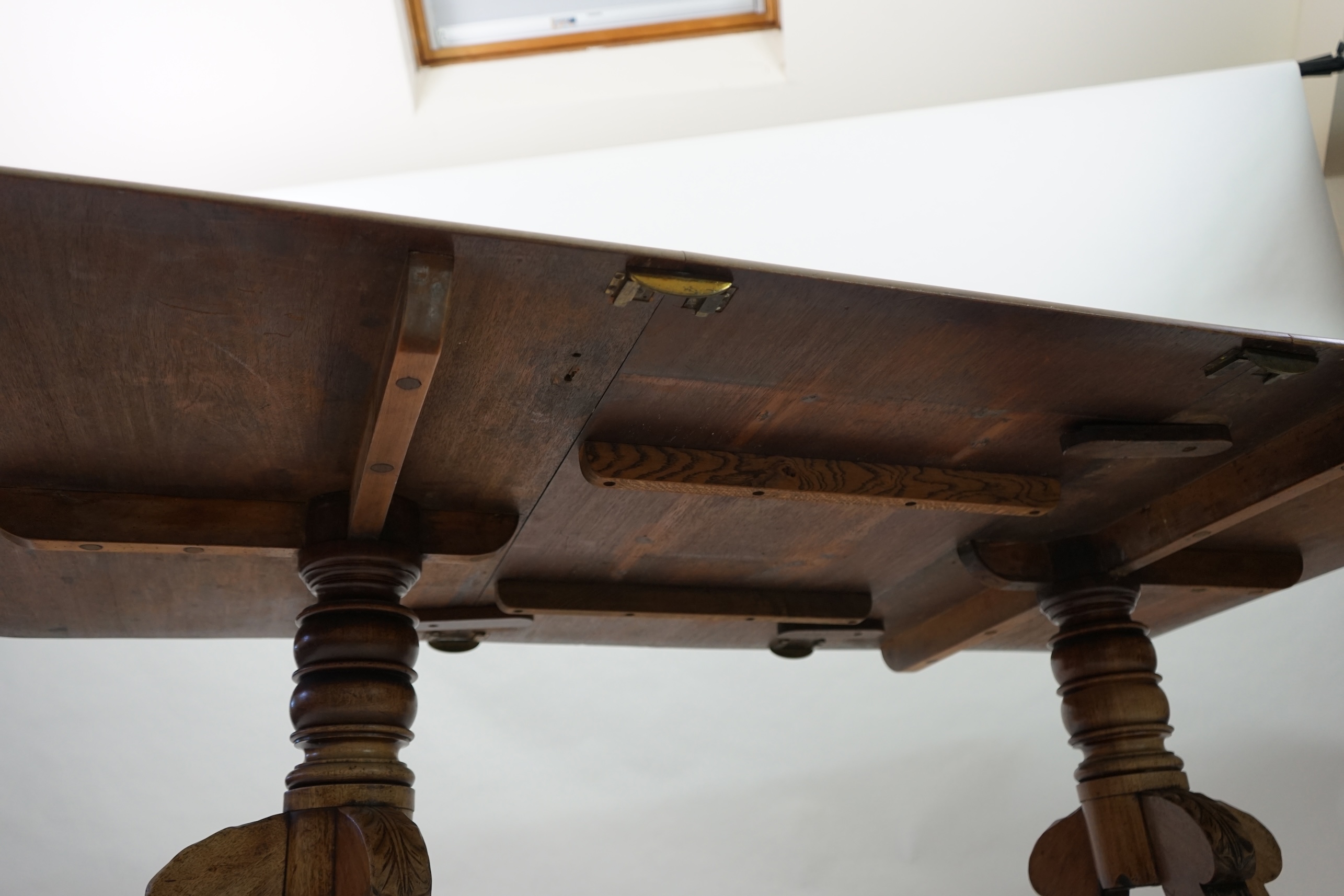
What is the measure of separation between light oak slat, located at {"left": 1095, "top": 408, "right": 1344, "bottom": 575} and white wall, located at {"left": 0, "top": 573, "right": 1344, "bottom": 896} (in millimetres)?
2798

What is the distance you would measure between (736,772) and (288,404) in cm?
379

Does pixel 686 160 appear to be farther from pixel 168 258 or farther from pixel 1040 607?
pixel 168 258

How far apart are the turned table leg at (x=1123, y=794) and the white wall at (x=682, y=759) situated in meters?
2.44

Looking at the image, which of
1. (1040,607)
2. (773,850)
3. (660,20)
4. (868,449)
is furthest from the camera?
(660,20)

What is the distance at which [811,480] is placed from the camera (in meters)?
1.98

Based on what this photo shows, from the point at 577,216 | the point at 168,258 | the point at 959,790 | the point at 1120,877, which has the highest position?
the point at 577,216

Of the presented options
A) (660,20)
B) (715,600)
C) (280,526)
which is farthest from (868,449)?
(660,20)

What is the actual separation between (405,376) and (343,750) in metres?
0.79

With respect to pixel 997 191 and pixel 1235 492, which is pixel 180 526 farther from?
pixel 997 191

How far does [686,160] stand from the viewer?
5.23 m

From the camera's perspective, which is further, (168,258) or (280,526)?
(280,526)

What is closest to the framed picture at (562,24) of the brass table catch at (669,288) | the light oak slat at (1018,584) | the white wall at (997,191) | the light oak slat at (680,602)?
the white wall at (997,191)

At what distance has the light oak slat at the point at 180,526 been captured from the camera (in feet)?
6.29

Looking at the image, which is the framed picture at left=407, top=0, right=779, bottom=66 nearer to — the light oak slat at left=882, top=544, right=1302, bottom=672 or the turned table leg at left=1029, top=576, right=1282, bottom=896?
the light oak slat at left=882, top=544, right=1302, bottom=672
